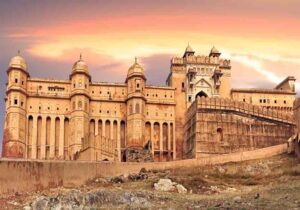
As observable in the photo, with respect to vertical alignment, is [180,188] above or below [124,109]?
below

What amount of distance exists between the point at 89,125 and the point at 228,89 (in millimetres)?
21542

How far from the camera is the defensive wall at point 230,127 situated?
8644 cm

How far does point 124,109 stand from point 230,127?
15620mm

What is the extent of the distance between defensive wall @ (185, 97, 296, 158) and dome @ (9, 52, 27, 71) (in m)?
23.7

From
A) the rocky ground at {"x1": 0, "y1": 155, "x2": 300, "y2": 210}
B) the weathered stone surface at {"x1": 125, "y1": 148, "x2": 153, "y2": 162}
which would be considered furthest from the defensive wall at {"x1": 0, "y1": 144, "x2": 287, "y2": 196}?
the weathered stone surface at {"x1": 125, "y1": 148, "x2": 153, "y2": 162}

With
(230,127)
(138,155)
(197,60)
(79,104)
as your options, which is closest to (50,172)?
(138,155)

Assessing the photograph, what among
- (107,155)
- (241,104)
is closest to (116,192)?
(107,155)

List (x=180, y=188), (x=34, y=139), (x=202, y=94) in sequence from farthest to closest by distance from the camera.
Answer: (x=202, y=94) → (x=34, y=139) → (x=180, y=188)

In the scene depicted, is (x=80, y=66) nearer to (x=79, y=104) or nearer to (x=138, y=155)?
(x=79, y=104)

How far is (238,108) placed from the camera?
8956 centimetres

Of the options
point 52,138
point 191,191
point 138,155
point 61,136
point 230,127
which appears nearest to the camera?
point 191,191

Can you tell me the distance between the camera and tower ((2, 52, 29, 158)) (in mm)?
87500

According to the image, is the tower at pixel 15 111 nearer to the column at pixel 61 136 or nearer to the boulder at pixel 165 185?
the column at pixel 61 136

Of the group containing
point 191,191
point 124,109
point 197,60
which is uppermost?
point 197,60
